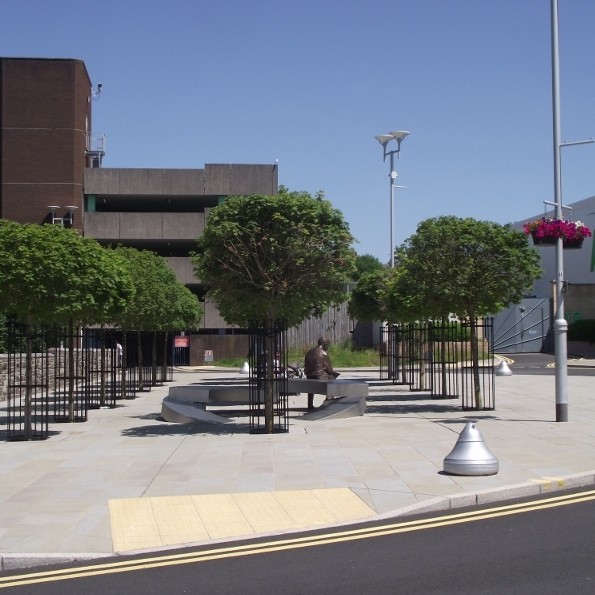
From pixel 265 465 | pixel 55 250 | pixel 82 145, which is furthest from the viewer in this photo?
pixel 82 145

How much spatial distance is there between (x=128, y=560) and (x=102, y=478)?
167 inches

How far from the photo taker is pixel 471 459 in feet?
38.9

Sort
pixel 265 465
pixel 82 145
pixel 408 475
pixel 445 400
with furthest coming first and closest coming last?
pixel 82 145 < pixel 445 400 < pixel 265 465 < pixel 408 475

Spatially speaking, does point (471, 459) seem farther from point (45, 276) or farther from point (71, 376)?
point (71, 376)

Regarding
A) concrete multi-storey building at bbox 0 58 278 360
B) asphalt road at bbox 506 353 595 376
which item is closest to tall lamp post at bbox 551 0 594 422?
asphalt road at bbox 506 353 595 376

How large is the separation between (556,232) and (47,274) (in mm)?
9622

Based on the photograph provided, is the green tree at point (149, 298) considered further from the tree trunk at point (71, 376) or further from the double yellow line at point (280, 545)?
the double yellow line at point (280, 545)

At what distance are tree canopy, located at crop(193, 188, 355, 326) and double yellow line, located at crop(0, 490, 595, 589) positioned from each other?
8.02 meters

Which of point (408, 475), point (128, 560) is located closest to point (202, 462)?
point (408, 475)

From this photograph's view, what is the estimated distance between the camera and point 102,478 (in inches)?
492

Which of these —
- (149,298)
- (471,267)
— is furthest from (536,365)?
(471,267)

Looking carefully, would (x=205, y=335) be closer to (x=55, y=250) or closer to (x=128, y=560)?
(x=55, y=250)

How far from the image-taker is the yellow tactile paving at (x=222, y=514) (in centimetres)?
922

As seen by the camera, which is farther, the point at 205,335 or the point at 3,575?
the point at 205,335
